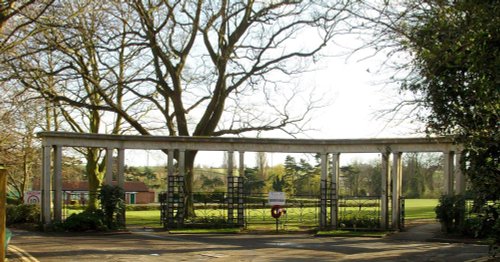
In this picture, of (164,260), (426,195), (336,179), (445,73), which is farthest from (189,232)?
(426,195)

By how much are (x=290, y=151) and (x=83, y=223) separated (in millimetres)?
9747

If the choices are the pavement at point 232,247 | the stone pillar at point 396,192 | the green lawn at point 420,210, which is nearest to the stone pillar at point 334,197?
the stone pillar at point 396,192

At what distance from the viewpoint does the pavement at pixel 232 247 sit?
16.8 metres

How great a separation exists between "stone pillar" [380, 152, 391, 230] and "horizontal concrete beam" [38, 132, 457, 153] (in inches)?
21.5

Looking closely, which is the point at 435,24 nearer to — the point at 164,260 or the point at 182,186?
the point at 164,260

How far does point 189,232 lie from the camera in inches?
1019

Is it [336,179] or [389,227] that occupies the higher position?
[336,179]

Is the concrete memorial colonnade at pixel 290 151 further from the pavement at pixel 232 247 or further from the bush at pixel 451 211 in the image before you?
the pavement at pixel 232 247

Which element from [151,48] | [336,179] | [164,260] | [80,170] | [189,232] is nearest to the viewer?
[164,260]

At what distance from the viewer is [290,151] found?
2884 cm

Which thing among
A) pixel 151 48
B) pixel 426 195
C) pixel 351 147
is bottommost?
pixel 426 195

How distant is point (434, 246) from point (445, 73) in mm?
9336

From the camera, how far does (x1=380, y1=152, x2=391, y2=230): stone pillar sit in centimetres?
2670

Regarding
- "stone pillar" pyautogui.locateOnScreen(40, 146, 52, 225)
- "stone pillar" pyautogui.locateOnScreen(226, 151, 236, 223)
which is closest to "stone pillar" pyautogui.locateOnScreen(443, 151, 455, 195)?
"stone pillar" pyautogui.locateOnScreen(226, 151, 236, 223)
